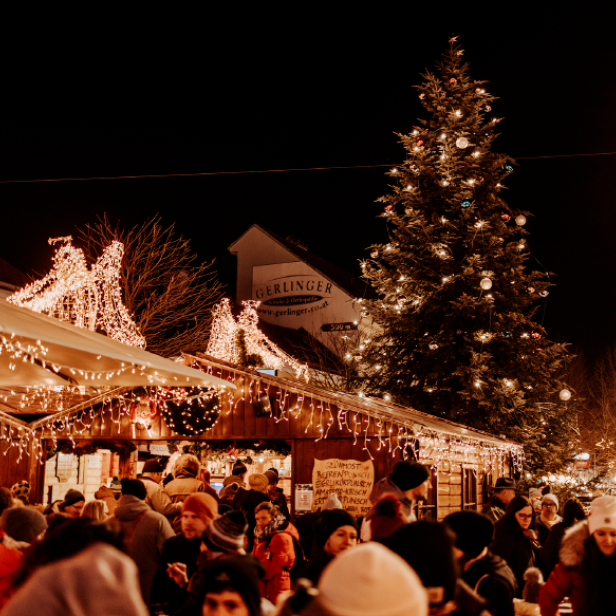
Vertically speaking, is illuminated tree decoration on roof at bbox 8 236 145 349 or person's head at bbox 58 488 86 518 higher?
illuminated tree decoration on roof at bbox 8 236 145 349

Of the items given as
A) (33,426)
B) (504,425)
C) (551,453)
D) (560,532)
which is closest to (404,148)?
(504,425)

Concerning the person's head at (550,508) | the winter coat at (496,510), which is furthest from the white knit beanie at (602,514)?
the person's head at (550,508)

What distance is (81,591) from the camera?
1644mm

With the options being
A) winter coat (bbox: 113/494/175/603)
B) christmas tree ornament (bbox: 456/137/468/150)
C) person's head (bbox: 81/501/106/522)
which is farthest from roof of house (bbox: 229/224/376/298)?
winter coat (bbox: 113/494/175/603)

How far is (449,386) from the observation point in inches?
691

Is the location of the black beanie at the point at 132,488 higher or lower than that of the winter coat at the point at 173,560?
higher

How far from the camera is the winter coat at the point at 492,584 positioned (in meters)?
3.46

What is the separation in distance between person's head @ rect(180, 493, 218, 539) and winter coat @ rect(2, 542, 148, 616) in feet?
9.96

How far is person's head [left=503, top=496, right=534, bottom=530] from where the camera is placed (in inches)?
235

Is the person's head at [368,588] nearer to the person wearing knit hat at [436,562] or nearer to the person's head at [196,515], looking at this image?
the person wearing knit hat at [436,562]

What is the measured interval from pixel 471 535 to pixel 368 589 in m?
2.06

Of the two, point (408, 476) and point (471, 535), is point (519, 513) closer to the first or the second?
point (408, 476)

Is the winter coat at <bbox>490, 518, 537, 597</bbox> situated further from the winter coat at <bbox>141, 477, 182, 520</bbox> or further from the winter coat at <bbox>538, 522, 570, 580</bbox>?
the winter coat at <bbox>141, 477, 182, 520</bbox>

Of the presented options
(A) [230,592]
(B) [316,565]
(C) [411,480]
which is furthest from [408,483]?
(A) [230,592]
